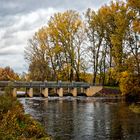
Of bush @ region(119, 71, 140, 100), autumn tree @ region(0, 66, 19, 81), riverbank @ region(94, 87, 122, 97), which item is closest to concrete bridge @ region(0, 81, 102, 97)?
riverbank @ region(94, 87, 122, 97)

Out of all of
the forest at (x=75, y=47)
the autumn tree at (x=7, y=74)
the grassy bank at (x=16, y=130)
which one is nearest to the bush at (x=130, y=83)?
the forest at (x=75, y=47)

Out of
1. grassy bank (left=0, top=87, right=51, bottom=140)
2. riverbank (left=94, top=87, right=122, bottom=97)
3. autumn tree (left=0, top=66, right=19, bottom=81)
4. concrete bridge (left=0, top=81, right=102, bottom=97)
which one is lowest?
grassy bank (left=0, top=87, right=51, bottom=140)

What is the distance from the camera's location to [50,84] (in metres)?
74.6

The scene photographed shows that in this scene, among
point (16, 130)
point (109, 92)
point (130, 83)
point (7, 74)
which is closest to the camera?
point (16, 130)

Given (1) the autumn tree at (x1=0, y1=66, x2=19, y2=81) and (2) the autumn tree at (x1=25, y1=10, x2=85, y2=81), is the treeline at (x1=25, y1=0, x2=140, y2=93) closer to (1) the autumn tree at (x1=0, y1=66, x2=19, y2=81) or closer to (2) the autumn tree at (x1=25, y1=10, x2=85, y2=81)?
(2) the autumn tree at (x1=25, y1=10, x2=85, y2=81)

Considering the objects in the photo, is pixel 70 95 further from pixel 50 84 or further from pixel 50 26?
pixel 50 26

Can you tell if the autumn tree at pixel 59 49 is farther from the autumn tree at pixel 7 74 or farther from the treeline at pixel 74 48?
the autumn tree at pixel 7 74

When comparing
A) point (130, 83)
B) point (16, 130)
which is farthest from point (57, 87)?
point (16, 130)

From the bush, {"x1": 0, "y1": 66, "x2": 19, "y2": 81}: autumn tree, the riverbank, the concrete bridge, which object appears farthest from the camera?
{"x1": 0, "y1": 66, "x2": 19, "y2": 81}: autumn tree

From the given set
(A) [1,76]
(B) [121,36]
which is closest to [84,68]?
(B) [121,36]

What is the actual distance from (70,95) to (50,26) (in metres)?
14.1

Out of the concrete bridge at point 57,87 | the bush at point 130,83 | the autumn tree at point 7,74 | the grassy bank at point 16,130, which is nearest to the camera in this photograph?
the grassy bank at point 16,130

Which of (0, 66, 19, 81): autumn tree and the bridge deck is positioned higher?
(0, 66, 19, 81): autumn tree

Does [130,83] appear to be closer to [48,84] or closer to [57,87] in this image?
[57,87]
